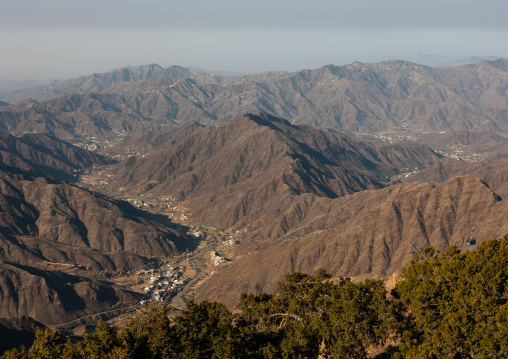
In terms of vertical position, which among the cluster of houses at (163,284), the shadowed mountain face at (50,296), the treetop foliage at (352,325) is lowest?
the cluster of houses at (163,284)

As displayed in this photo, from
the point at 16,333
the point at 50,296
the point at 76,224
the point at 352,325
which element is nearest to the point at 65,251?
the point at 76,224

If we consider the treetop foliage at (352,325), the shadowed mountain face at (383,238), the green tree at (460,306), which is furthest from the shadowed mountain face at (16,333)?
the green tree at (460,306)

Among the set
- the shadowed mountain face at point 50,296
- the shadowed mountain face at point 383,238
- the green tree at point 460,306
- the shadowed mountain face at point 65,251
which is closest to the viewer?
the green tree at point 460,306

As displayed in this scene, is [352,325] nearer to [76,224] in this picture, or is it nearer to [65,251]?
[65,251]

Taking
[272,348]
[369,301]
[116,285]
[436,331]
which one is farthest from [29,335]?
[436,331]

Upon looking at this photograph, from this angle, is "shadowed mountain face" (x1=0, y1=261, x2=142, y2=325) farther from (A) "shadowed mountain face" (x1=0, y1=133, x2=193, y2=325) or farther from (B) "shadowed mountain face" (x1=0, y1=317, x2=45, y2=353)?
(B) "shadowed mountain face" (x1=0, y1=317, x2=45, y2=353)

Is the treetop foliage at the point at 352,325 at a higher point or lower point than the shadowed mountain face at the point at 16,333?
higher

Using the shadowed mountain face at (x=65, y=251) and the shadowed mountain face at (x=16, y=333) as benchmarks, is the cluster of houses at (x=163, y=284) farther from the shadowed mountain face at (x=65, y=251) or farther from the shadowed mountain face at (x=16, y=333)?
the shadowed mountain face at (x=16, y=333)

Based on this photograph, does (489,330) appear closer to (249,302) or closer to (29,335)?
(249,302)

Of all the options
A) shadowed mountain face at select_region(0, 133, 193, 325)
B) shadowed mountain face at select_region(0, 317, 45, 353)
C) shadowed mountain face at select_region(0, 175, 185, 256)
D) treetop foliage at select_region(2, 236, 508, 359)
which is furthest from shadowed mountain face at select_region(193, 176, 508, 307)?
treetop foliage at select_region(2, 236, 508, 359)

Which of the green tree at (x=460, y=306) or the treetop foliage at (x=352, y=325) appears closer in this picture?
the green tree at (x=460, y=306)

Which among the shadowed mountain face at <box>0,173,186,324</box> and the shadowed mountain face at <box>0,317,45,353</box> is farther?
the shadowed mountain face at <box>0,173,186,324</box>
